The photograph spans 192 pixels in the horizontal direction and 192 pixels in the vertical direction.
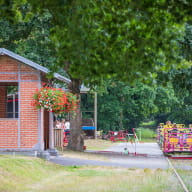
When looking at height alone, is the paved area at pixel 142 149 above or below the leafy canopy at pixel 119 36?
below

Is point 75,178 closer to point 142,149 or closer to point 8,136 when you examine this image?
point 8,136

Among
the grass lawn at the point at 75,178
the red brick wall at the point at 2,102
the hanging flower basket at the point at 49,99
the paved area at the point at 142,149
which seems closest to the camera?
the grass lawn at the point at 75,178

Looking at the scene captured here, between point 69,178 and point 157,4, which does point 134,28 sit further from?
point 69,178

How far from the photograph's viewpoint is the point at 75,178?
15.8 m

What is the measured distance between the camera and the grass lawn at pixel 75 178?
1346 cm

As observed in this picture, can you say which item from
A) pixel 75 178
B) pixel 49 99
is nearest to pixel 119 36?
pixel 75 178

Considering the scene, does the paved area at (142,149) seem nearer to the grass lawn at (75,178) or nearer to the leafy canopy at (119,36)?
the grass lawn at (75,178)

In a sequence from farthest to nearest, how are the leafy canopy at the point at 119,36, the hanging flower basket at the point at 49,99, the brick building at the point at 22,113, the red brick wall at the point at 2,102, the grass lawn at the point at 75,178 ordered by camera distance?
the red brick wall at the point at 2,102 → the brick building at the point at 22,113 → the hanging flower basket at the point at 49,99 → the grass lawn at the point at 75,178 → the leafy canopy at the point at 119,36

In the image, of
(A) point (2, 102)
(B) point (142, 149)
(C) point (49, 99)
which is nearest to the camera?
(C) point (49, 99)

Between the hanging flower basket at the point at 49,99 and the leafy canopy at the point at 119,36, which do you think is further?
the hanging flower basket at the point at 49,99

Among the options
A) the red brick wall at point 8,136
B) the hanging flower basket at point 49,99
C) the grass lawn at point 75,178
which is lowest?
the grass lawn at point 75,178

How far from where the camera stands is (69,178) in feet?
52.1

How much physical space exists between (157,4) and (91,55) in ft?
4.27

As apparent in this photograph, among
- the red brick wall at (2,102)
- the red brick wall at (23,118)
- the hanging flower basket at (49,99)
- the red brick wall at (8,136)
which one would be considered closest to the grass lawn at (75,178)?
the red brick wall at (23,118)
